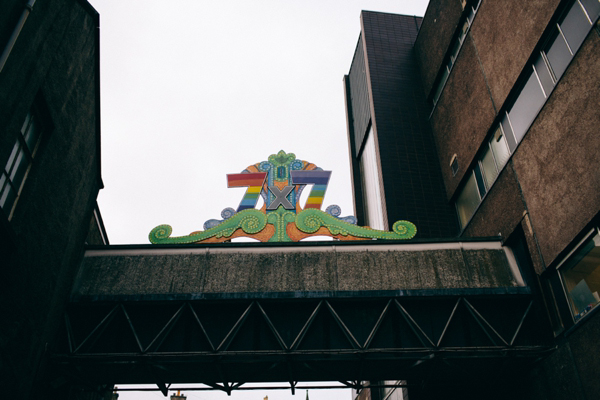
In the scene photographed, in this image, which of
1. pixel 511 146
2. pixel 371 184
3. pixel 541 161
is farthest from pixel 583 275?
pixel 371 184

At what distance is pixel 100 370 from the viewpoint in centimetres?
1277

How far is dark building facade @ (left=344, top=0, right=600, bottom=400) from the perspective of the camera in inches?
422

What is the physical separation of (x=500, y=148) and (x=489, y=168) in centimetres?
97

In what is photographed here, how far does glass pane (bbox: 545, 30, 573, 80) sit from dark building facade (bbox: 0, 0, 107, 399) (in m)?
11.5

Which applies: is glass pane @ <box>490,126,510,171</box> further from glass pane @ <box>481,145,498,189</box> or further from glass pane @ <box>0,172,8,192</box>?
glass pane @ <box>0,172,8,192</box>

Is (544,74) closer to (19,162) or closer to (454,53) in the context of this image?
(454,53)

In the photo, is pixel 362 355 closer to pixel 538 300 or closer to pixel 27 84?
pixel 538 300

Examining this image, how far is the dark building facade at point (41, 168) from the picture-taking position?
920 centimetres

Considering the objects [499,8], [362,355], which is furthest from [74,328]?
[499,8]

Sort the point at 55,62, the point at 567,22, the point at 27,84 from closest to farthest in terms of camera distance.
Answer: the point at 27,84 < the point at 55,62 < the point at 567,22

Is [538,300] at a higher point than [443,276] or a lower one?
lower

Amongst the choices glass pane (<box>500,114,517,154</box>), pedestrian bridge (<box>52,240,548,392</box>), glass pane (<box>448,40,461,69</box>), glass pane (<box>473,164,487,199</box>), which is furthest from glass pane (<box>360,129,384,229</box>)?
pedestrian bridge (<box>52,240,548,392</box>)

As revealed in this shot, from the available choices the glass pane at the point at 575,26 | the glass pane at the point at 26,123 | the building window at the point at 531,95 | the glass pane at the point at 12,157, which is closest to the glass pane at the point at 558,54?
the building window at the point at 531,95

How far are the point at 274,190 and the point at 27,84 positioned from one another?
8229mm
